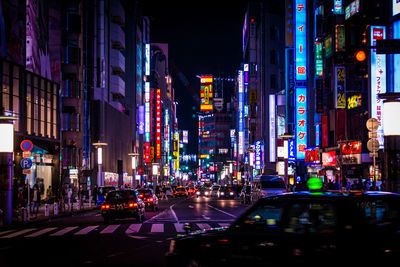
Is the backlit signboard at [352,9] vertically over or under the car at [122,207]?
over

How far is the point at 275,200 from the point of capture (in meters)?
7.31

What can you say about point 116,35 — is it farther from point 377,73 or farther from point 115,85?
point 377,73

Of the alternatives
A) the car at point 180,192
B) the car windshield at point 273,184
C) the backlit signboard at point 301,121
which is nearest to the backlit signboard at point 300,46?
the backlit signboard at point 301,121

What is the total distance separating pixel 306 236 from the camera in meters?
6.51

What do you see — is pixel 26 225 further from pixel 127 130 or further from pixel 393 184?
pixel 127 130

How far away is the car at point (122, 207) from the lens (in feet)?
84.6

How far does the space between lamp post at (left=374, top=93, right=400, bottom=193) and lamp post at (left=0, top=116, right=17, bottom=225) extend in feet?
54.4

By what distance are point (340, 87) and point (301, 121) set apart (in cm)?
945

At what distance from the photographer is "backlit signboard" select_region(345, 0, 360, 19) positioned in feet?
143

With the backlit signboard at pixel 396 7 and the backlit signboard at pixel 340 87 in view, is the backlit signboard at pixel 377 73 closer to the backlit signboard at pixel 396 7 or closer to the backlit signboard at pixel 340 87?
the backlit signboard at pixel 396 7

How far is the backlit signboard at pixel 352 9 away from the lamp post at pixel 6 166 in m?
27.8

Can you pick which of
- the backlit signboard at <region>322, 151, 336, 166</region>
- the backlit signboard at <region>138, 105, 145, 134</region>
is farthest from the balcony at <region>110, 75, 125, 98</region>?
the backlit signboard at <region>322, 151, 336, 166</region>

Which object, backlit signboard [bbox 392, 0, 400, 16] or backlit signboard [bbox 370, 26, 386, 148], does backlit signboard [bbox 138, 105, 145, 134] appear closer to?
backlit signboard [bbox 370, 26, 386, 148]

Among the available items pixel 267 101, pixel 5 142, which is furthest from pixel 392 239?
pixel 267 101
